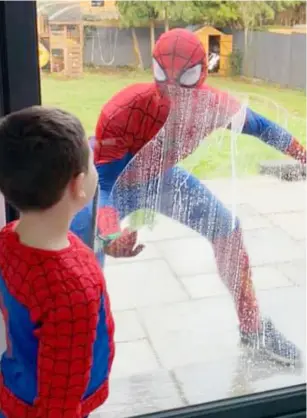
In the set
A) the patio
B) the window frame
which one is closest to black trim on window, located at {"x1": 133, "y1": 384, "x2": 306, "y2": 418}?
the patio

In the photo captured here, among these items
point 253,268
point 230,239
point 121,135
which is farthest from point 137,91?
point 253,268

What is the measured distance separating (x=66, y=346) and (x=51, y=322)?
39 mm

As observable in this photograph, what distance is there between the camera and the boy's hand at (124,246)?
4.23ft

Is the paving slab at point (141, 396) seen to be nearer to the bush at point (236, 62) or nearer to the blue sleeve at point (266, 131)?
the blue sleeve at point (266, 131)

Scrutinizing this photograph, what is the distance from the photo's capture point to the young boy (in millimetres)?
845

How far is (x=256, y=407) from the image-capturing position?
53.2 inches

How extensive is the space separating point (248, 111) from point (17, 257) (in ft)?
2.03

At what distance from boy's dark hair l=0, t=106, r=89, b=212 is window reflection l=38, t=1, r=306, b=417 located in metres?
0.27

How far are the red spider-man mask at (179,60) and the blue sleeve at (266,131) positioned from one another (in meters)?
0.13

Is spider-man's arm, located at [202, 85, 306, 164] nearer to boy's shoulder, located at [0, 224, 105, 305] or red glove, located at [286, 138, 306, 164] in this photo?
red glove, located at [286, 138, 306, 164]

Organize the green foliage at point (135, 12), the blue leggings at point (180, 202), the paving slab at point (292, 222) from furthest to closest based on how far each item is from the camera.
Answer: the paving slab at point (292, 222), the blue leggings at point (180, 202), the green foliage at point (135, 12)

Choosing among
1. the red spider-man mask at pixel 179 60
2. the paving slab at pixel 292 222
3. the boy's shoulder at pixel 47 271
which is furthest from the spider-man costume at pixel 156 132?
the boy's shoulder at pixel 47 271

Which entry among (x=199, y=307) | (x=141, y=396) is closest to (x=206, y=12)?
(x=199, y=307)

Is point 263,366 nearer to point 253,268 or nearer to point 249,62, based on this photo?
point 253,268
